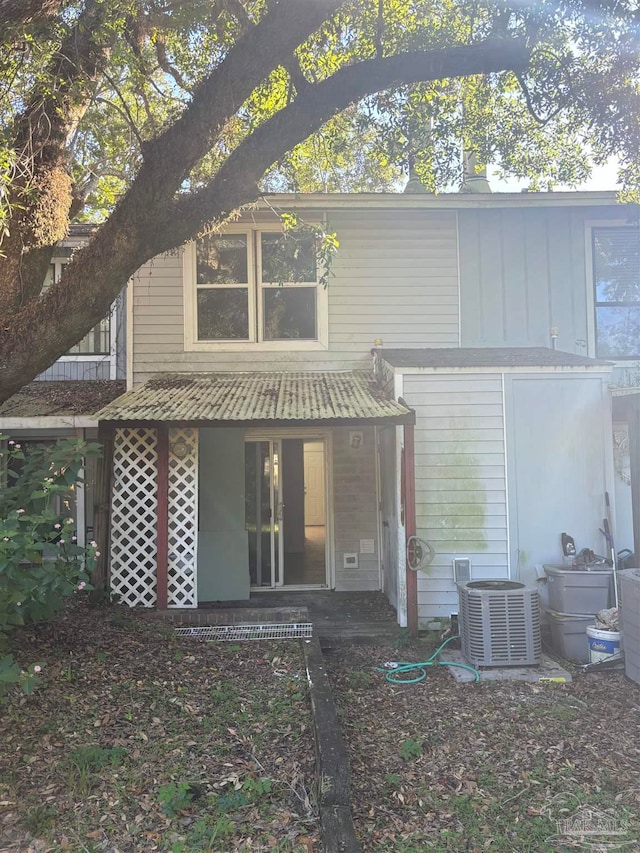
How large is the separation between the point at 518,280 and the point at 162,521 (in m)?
6.14

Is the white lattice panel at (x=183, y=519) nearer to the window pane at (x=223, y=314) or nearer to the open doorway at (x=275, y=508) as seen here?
the open doorway at (x=275, y=508)

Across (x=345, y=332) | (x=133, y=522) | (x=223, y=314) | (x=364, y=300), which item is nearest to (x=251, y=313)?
(x=223, y=314)

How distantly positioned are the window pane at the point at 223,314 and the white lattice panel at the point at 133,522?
2.05 m

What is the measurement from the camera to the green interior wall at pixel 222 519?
26.5 ft

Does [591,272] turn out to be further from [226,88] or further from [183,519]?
[183,519]

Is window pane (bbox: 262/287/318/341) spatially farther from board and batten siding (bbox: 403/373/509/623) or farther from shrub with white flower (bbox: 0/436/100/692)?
shrub with white flower (bbox: 0/436/100/692)

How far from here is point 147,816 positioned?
3230 millimetres

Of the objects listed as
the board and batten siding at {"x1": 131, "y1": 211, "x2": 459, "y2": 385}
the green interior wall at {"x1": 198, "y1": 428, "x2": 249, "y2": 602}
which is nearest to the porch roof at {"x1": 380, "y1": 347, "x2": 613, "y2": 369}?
the board and batten siding at {"x1": 131, "y1": 211, "x2": 459, "y2": 385}

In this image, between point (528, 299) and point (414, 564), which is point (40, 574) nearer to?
point (414, 564)

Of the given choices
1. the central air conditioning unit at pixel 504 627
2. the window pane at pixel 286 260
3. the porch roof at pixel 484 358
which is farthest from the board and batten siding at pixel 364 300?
the central air conditioning unit at pixel 504 627

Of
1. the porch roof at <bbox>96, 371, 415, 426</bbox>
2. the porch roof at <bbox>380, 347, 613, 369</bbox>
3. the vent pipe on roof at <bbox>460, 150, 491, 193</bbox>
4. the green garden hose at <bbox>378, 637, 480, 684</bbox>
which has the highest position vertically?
the vent pipe on roof at <bbox>460, 150, 491, 193</bbox>

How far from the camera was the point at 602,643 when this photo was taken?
5668mm

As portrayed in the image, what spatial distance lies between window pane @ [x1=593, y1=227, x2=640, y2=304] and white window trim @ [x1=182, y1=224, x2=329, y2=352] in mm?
4174

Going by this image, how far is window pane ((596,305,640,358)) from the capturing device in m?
8.85
